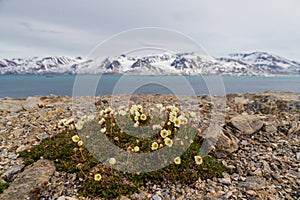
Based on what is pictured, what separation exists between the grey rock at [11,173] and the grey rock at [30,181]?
16cm

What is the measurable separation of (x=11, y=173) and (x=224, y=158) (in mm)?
4515

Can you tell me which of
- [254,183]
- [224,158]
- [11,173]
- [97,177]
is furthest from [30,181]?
[254,183]

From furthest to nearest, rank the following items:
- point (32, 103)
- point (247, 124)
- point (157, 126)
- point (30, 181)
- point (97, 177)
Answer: point (32, 103) → point (247, 124) → point (157, 126) → point (30, 181) → point (97, 177)

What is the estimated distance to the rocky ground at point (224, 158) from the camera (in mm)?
4223

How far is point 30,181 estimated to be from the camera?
4215 mm

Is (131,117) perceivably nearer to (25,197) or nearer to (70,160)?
(70,160)

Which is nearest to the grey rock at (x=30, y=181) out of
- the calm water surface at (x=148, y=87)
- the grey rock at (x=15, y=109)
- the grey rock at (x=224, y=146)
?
the calm water surface at (x=148, y=87)

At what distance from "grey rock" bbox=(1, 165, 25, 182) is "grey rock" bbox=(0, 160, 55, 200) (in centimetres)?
16

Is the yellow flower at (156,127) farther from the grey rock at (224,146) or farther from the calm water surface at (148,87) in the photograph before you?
the calm water surface at (148,87)

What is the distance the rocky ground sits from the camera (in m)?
4.22

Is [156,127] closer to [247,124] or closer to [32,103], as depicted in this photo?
[247,124]

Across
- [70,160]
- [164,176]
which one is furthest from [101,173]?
[164,176]

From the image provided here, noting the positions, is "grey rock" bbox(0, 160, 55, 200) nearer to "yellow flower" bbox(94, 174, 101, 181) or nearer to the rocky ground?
the rocky ground

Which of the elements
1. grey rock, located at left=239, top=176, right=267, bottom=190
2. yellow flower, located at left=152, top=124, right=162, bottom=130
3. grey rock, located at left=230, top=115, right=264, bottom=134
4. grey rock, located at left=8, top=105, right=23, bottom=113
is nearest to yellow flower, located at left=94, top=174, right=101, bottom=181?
yellow flower, located at left=152, top=124, right=162, bottom=130
